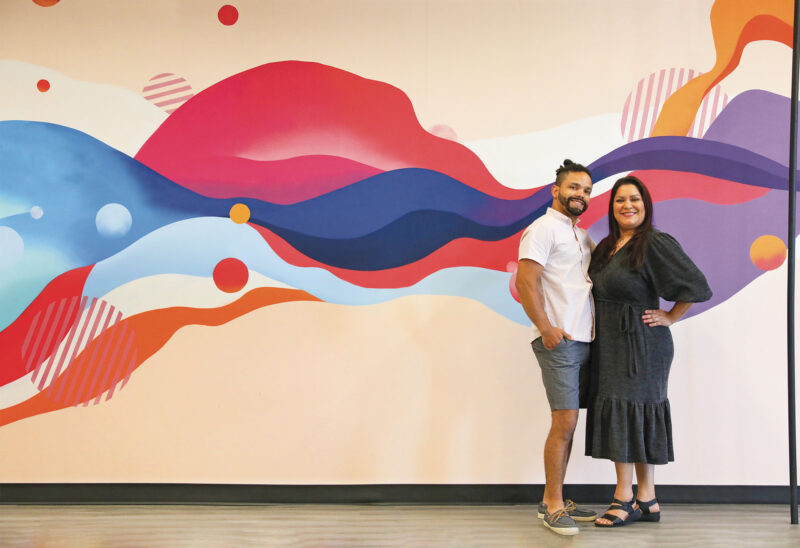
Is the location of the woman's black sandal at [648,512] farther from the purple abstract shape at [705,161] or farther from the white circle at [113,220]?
the white circle at [113,220]

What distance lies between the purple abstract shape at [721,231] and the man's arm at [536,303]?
2.26ft

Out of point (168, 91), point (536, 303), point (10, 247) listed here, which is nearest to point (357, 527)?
point (536, 303)

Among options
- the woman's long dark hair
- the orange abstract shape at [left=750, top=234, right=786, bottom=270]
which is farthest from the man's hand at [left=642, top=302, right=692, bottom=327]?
the orange abstract shape at [left=750, top=234, right=786, bottom=270]

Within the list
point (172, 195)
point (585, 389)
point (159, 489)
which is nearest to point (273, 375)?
point (159, 489)

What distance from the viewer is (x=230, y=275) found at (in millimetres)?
3176

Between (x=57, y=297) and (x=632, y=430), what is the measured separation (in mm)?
2882

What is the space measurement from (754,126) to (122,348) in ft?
11.4

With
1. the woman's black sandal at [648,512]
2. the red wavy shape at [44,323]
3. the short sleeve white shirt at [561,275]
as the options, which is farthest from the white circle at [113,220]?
the woman's black sandal at [648,512]

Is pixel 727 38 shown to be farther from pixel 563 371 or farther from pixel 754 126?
pixel 563 371

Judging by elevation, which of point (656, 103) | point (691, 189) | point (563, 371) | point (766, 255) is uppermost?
point (656, 103)

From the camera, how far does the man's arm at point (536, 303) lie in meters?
2.66

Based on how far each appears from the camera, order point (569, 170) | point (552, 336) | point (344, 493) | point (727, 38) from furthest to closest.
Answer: point (727, 38) → point (344, 493) → point (569, 170) → point (552, 336)

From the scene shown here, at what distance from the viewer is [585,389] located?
2.84 meters

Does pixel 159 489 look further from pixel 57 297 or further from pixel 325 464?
pixel 57 297
